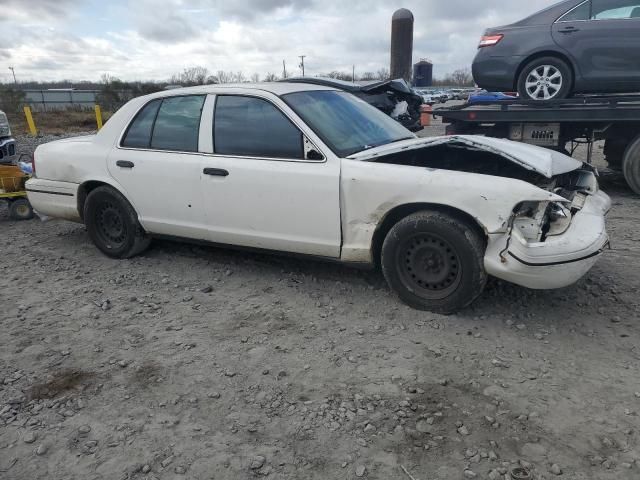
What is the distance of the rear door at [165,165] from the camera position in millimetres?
4262

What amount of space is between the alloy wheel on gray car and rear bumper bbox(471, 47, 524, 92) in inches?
9.0

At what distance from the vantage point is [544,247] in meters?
3.10

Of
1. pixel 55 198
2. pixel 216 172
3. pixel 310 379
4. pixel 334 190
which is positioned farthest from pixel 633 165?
pixel 55 198

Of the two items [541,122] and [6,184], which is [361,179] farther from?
[6,184]

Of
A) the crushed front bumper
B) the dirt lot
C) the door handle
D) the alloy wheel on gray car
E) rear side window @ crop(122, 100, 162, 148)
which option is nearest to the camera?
the dirt lot

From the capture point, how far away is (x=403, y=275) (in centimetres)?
362

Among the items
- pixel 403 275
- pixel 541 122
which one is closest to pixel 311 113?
pixel 403 275

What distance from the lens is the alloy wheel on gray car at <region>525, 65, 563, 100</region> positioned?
7.23 meters

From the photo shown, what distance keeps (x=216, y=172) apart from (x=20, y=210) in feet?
13.0

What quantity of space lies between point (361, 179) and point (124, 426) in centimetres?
210

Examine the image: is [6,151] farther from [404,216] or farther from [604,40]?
[604,40]

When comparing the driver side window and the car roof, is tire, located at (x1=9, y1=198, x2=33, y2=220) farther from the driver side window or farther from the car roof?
the driver side window

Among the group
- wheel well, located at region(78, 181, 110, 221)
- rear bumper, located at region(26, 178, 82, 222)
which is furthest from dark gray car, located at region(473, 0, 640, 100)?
rear bumper, located at region(26, 178, 82, 222)

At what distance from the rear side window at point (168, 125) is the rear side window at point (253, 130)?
228 millimetres
